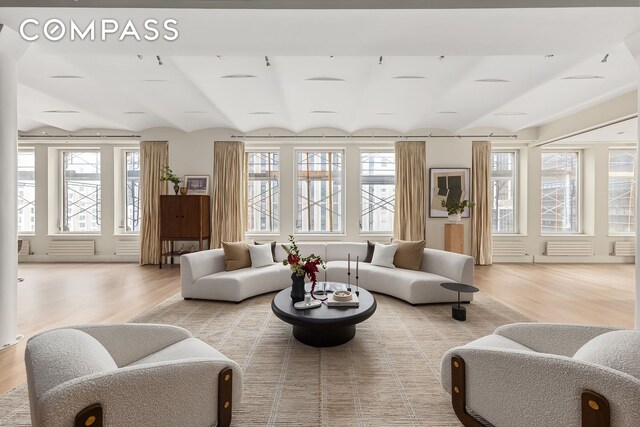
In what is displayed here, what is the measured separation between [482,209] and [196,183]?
6.42 metres

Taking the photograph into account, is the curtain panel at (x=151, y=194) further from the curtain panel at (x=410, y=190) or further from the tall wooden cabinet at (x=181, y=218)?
the curtain panel at (x=410, y=190)

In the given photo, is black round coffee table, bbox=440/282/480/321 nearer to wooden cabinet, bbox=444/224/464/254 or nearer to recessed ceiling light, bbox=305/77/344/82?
wooden cabinet, bbox=444/224/464/254

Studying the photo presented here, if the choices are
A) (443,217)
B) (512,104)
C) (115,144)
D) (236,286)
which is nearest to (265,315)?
(236,286)

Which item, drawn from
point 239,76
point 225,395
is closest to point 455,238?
point 239,76

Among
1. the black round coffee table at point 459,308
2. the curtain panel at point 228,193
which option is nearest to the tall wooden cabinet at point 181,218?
the curtain panel at point 228,193

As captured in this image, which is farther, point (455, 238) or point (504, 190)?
point (504, 190)

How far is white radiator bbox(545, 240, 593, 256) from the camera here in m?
6.53

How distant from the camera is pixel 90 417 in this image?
3.38 ft

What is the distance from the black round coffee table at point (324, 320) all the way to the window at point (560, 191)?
6438mm

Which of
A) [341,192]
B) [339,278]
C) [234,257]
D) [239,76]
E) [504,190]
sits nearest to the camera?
[239,76]

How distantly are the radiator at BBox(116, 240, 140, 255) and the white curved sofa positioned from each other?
357 cm

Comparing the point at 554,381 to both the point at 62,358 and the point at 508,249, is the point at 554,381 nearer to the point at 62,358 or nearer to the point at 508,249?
the point at 62,358

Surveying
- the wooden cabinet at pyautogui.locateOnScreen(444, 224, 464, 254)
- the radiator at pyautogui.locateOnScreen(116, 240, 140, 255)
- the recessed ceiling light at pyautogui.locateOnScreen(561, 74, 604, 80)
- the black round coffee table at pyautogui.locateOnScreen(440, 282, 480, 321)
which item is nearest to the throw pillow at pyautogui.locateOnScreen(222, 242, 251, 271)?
the black round coffee table at pyautogui.locateOnScreen(440, 282, 480, 321)

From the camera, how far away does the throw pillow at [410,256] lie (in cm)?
427
